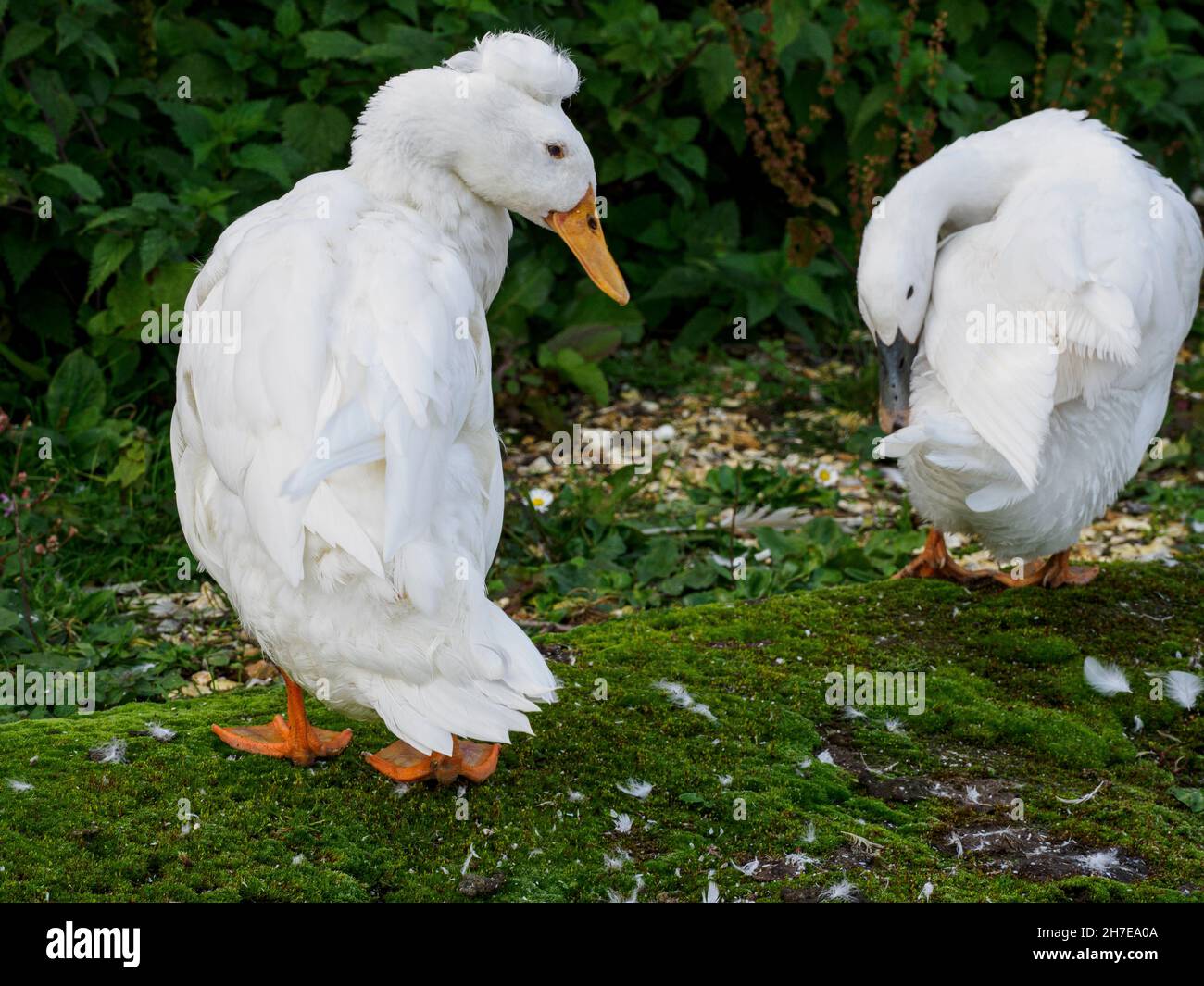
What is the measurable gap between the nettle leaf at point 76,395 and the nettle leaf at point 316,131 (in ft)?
3.90

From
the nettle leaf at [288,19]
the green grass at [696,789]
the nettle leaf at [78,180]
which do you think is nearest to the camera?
the green grass at [696,789]

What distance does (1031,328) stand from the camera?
147 inches

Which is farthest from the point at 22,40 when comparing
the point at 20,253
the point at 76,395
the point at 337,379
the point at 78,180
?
the point at 337,379

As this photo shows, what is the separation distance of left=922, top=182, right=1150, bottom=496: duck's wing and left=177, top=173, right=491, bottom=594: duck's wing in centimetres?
132

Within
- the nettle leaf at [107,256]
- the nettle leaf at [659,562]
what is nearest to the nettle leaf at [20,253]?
the nettle leaf at [107,256]

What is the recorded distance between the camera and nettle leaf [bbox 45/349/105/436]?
17.9 feet

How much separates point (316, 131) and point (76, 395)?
1426 mm

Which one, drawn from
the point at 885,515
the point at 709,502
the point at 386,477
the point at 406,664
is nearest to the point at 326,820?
the point at 406,664

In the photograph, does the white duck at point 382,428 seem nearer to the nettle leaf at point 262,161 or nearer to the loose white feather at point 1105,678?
the loose white feather at point 1105,678

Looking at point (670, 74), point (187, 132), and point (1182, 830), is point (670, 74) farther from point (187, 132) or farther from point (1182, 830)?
point (1182, 830)

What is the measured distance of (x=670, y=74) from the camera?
6.38 m

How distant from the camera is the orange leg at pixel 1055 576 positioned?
14.3 feet

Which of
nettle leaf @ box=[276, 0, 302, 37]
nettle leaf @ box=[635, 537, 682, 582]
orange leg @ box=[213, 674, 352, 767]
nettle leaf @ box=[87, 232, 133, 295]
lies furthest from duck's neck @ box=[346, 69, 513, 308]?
nettle leaf @ box=[276, 0, 302, 37]

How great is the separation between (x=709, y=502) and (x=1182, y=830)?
2762 millimetres
